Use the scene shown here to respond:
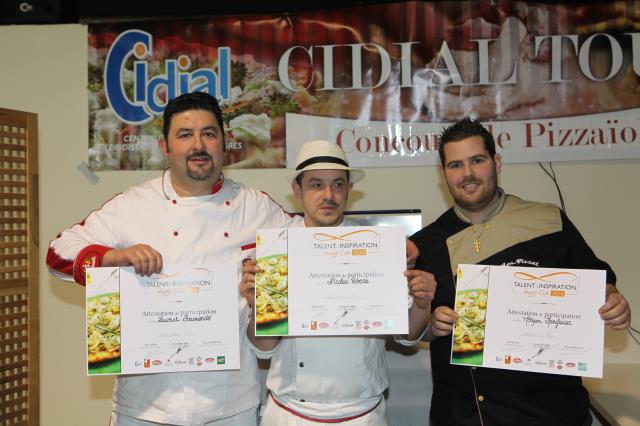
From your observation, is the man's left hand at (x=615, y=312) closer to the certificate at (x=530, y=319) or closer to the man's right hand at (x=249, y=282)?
the certificate at (x=530, y=319)

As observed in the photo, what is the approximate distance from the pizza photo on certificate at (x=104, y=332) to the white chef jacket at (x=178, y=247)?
0.16m

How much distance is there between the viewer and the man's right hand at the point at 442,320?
2.16 m

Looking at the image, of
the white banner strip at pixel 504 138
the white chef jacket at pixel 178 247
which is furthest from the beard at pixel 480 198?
the white banner strip at pixel 504 138

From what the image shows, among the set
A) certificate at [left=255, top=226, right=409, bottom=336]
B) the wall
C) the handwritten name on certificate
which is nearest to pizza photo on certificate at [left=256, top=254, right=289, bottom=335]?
certificate at [left=255, top=226, right=409, bottom=336]

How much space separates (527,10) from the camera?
12.4 feet

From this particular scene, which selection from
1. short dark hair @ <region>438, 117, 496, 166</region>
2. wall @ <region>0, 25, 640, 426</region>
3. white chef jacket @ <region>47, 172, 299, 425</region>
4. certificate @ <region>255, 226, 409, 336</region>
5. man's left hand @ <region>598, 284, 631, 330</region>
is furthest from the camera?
wall @ <region>0, 25, 640, 426</region>

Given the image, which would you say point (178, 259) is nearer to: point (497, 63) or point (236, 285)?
point (236, 285)

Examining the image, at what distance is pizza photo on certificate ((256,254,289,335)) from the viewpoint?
2.17m

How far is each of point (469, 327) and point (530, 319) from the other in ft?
0.69

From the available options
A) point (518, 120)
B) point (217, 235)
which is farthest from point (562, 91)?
point (217, 235)

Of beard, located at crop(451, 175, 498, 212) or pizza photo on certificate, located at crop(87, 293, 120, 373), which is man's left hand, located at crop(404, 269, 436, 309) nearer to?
beard, located at crop(451, 175, 498, 212)

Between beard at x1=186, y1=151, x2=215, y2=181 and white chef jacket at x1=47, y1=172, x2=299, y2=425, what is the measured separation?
0.40ft

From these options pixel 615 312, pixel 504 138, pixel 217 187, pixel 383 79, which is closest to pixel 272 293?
pixel 217 187

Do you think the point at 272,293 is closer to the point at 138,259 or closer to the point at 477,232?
the point at 138,259
